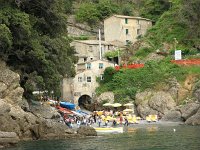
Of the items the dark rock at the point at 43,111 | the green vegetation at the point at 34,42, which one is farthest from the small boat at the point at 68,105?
the dark rock at the point at 43,111

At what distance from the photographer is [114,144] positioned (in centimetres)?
4022

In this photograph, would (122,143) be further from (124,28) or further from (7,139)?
(124,28)

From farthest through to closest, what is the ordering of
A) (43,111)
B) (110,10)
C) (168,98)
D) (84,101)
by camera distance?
(110,10) < (84,101) < (168,98) < (43,111)

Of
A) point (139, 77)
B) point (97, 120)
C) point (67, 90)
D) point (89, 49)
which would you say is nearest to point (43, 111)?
point (97, 120)

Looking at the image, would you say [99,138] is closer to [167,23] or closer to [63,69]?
[63,69]

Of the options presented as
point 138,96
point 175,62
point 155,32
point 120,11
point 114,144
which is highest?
point 120,11

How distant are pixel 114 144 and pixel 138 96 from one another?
35920 millimetres

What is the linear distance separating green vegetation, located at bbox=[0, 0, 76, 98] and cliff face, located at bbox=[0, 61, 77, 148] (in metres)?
2.58

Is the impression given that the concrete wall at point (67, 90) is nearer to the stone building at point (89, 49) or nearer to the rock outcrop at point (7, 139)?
the stone building at point (89, 49)

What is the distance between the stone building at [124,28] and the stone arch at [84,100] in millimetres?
17398

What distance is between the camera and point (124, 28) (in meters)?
96.2

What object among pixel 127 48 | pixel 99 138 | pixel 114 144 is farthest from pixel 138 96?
pixel 114 144

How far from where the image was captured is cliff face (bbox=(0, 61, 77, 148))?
41.7 metres

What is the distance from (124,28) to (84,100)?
19.3 m
